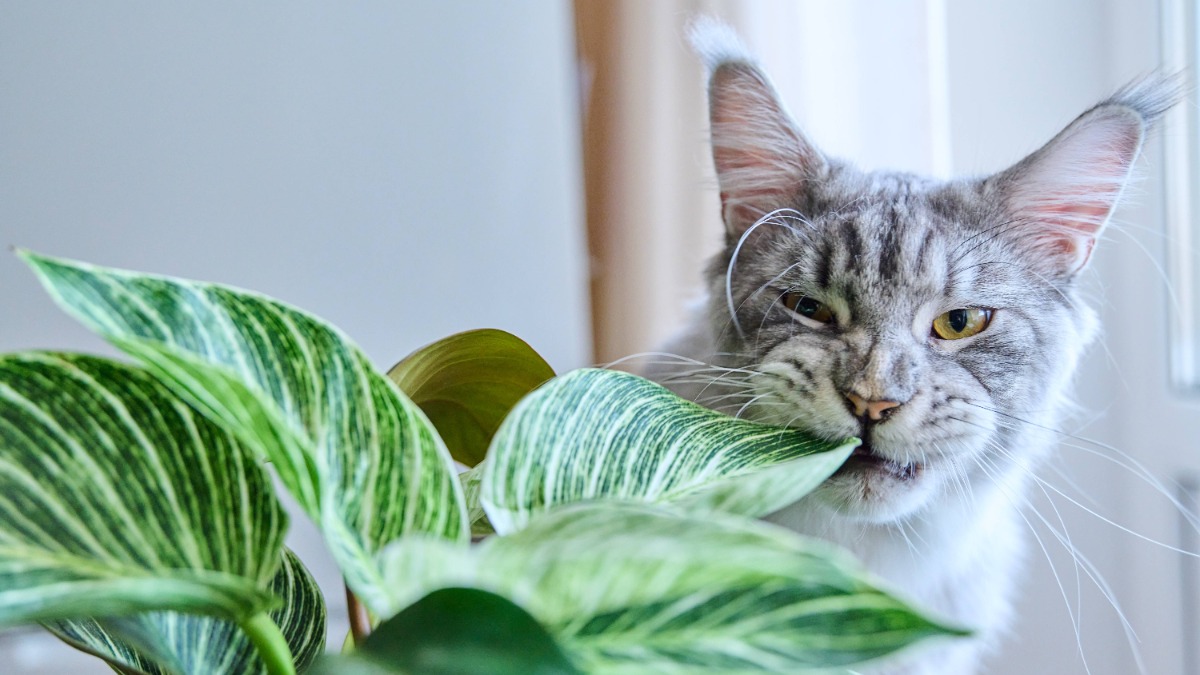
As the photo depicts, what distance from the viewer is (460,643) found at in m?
0.25

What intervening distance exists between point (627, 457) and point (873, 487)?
1.02ft

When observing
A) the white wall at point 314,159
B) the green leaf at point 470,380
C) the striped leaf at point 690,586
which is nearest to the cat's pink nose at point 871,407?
the green leaf at point 470,380

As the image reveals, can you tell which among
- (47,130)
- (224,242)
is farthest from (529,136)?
(47,130)

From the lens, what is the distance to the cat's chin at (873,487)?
0.61 meters

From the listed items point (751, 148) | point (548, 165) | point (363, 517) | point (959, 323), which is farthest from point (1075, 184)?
point (548, 165)

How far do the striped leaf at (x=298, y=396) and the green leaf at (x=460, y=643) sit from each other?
0.03 metres

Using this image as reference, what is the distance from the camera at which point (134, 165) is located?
133 cm

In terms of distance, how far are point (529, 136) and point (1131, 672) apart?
1.25m

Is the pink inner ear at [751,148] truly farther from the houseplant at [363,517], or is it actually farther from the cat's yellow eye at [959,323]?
the houseplant at [363,517]

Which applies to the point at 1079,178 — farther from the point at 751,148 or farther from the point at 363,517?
the point at 363,517

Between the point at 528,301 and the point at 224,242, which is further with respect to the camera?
the point at 528,301

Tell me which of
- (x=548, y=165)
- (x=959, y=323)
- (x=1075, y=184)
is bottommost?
(x=959, y=323)

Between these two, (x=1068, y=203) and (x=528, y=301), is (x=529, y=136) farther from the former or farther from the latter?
(x=1068, y=203)

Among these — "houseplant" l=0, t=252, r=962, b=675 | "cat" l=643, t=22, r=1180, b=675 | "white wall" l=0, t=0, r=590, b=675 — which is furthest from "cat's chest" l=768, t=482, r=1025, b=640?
"white wall" l=0, t=0, r=590, b=675
